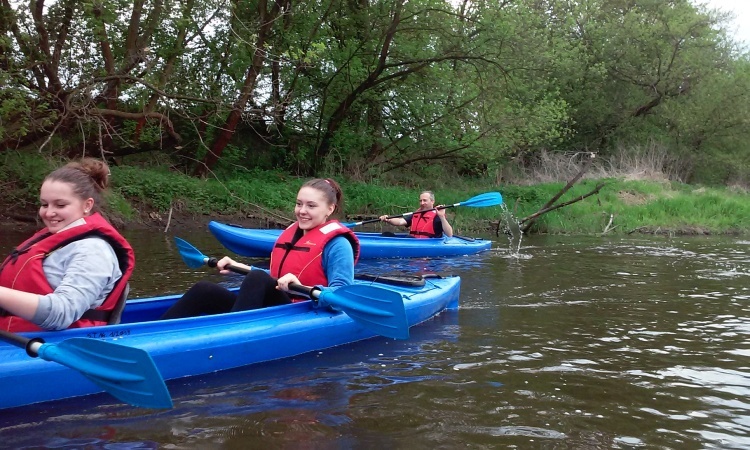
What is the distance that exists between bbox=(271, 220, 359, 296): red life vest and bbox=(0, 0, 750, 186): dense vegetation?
406 cm

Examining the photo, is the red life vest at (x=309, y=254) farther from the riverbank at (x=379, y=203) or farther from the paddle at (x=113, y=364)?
the riverbank at (x=379, y=203)

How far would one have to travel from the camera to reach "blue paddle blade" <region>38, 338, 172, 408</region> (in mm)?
2262

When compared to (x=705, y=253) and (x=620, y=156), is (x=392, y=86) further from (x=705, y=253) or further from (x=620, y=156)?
(x=620, y=156)

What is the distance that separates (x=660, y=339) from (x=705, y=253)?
18.9 ft

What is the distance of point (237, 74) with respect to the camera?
12.6m

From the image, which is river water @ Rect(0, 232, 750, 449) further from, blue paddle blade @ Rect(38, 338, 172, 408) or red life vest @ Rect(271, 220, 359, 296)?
red life vest @ Rect(271, 220, 359, 296)

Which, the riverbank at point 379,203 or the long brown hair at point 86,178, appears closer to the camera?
the long brown hair at point 86,178

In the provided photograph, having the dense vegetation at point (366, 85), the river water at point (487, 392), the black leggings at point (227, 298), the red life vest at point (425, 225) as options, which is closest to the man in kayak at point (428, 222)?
the red life vest at point (425, 225)

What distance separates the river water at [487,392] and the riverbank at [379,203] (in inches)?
224

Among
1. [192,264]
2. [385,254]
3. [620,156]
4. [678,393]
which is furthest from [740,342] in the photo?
[620,156]

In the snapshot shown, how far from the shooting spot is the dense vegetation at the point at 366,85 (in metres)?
8.41

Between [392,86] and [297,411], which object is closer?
[297,411]

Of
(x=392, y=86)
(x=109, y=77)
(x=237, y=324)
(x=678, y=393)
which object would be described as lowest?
(x=678, y=393)

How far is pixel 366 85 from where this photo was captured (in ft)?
43.1
